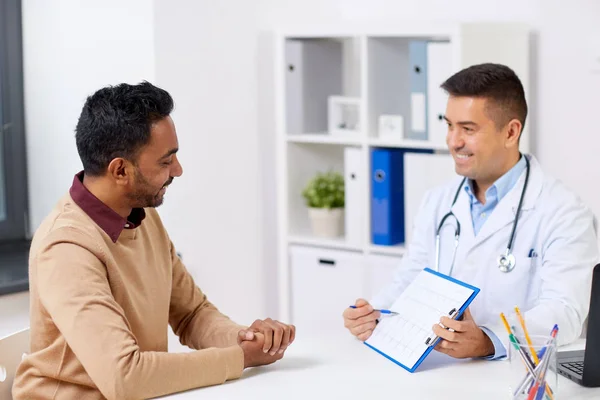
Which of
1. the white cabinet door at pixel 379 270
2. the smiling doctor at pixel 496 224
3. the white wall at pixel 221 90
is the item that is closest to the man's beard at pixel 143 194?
the smiling doctor at pixel 496 224

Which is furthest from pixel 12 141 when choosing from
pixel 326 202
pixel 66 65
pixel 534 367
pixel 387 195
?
pixel 534 367

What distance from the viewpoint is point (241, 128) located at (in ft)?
12.6

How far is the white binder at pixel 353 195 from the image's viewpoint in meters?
→ 3.59

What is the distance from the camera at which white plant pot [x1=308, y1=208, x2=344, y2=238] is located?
375cm

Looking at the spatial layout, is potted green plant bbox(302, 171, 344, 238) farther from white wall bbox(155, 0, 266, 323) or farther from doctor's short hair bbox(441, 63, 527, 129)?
doctor's short hair bbox(441, 63, 527, 129)

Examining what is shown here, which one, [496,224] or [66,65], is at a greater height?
[66,65]

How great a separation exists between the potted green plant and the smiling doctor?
115 cm

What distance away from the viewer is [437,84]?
332 centimetres

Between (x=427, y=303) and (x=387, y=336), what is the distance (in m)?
0.13

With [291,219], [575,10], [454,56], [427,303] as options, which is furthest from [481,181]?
[291,219]

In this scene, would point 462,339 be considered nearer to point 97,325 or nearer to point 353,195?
point 97,325

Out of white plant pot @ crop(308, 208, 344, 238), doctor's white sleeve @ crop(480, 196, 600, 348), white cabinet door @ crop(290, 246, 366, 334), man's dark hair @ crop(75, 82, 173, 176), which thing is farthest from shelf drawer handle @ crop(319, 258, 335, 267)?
man's dark hair @ crop(75, 82, 173, 176)

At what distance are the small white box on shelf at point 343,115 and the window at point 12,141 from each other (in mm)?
1242

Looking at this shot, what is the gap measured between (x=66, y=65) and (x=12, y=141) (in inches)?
15.6
